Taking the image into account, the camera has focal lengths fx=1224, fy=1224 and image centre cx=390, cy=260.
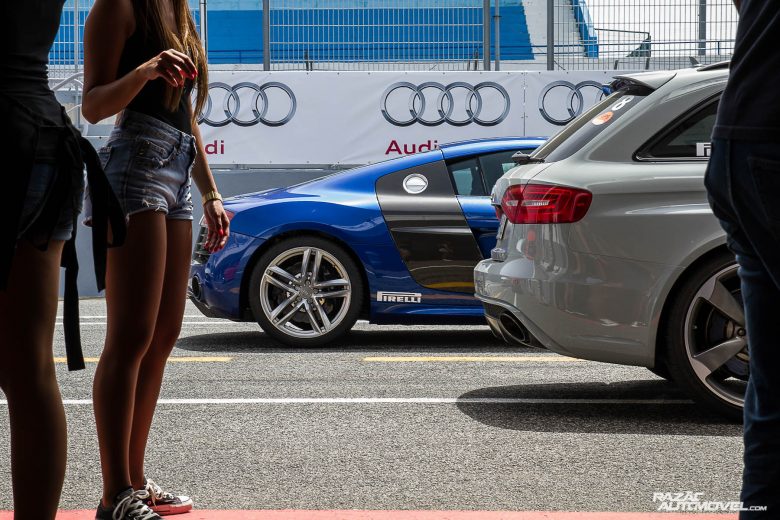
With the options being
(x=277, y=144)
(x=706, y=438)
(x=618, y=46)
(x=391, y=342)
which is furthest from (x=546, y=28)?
(x=706, y=438)

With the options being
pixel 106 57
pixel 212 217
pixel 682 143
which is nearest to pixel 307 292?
pixel 682 143

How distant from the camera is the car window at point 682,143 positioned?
17.1 feet

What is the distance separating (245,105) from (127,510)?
1065 cm

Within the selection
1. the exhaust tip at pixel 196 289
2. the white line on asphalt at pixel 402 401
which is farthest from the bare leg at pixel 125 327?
the exhaust tip at pixel 196 289

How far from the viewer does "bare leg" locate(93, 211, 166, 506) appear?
10.8 ft

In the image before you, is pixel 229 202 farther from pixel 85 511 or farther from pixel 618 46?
pixel 618 46

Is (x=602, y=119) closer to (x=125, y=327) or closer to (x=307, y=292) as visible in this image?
(x=125, y=327)

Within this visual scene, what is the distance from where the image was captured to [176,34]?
3377 mm

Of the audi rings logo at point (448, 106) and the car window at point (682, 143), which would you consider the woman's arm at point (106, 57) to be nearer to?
the car window at point (682, 143)

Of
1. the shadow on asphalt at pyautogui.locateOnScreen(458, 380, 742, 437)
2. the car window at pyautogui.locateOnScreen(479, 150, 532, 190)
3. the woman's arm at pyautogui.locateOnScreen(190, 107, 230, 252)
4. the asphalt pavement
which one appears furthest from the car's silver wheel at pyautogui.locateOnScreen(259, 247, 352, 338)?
the woman's arm at pyautogui.locateOnScreen(190, 107, 230, 252)

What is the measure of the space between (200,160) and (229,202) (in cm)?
443

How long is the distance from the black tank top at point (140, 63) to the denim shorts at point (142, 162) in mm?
21

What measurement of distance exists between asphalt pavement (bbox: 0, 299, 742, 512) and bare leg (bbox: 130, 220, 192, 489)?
1.41ft

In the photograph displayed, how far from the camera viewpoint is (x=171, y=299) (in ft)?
11.3
